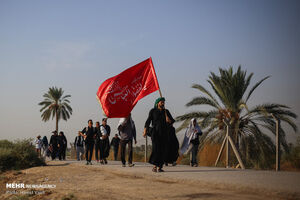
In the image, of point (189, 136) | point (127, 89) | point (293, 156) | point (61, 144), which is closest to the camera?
point (127, 89)

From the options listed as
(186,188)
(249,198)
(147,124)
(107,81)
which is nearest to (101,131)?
(107,81)

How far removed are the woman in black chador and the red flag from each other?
4.76 ft

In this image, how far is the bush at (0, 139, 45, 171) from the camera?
48.5 ft

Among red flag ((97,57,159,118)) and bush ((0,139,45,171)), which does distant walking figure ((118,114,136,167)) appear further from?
bush ((0,139,45,171))

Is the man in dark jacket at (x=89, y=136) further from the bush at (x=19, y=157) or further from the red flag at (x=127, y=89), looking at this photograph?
the red flag at (x=127, y=89)

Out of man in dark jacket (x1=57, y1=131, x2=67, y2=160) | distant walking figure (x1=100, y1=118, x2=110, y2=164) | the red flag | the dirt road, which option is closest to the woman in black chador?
the dirt road

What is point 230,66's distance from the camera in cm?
2003

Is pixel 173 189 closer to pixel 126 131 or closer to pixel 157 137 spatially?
pixel 157 137

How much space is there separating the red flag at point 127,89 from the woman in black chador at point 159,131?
1.45 meters

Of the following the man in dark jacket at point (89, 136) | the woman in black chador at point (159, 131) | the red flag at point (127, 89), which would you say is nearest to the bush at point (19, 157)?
the man in dark jacket at point (89, 136)

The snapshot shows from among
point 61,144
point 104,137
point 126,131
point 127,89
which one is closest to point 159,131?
point 127,89

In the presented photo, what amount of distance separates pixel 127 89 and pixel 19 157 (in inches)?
278

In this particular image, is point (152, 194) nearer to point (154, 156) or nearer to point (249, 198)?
point (249, 198)

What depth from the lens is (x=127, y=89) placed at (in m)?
11.2
